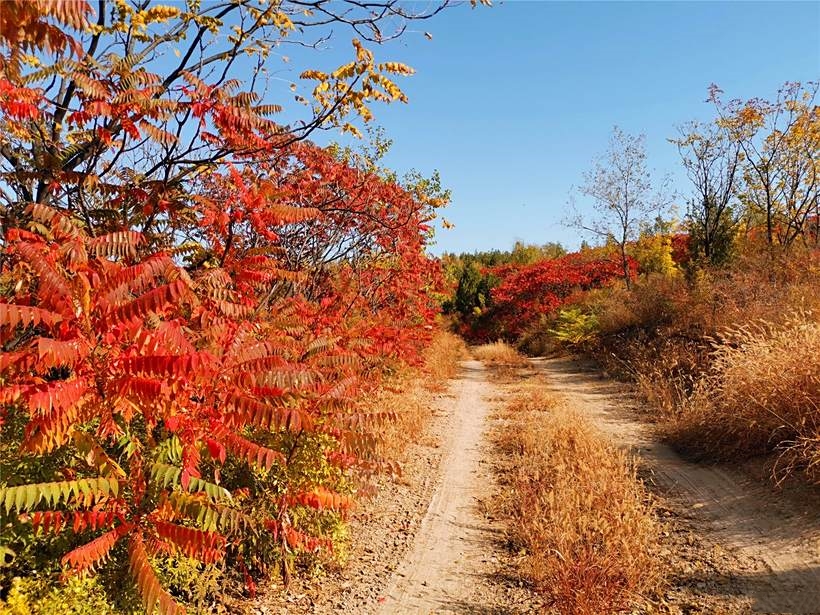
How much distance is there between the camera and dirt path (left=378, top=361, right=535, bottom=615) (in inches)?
163

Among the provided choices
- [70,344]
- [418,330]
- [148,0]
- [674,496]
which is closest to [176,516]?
[70,344]

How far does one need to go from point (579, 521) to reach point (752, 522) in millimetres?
1890

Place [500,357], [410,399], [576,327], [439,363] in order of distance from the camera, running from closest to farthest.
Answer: [410,399], [439,363], [576,327], [500,357]

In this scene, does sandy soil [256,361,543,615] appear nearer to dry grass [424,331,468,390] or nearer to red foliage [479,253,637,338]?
dry grass [424,331,468,390]

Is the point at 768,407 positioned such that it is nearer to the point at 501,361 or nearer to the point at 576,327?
the point at 501,361

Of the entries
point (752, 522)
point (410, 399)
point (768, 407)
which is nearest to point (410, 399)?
point (410, 399)

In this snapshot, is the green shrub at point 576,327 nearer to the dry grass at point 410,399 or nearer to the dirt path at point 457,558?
the dry grass at point 410,399

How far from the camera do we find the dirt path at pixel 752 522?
409 centimetres

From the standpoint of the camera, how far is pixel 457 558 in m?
4.88

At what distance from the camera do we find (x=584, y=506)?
528 centimetres

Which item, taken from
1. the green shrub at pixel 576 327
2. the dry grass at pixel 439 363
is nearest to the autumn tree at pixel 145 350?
the dry grass at pixel 439 363

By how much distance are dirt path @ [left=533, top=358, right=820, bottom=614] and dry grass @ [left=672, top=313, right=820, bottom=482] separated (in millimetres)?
421

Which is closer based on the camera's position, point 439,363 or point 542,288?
point 439,363

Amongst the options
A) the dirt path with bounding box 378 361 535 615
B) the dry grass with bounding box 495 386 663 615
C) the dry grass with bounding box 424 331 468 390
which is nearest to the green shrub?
the dry grass with bounding box 424 331 468 390
